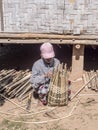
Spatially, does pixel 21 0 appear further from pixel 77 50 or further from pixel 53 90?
pixel 53 90

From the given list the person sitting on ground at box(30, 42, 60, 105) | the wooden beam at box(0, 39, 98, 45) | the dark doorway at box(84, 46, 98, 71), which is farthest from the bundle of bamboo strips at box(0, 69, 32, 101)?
the dark doorway at box(84, 46, 98, 71)

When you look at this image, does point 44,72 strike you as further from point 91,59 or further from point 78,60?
point 91,59

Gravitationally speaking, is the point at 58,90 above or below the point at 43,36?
below

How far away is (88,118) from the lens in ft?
18.4

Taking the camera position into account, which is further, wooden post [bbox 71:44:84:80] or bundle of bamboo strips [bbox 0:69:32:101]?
wooden post [bbox 71:44:84:80]

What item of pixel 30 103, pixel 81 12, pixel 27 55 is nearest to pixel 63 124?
pixel 30 103

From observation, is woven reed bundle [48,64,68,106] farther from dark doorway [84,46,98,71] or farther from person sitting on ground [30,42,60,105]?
dark doorway [84,46,98,71]

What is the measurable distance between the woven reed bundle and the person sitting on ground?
16 centimetres

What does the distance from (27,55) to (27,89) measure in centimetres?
209

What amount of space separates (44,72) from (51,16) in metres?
1.20

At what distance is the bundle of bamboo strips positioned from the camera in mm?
6379

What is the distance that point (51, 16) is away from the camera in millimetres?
6820

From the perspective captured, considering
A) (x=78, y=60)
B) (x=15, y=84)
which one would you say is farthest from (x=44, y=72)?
(x=78, y=60)

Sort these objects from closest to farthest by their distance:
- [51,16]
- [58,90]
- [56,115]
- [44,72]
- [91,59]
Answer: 1. [56,115]
2. [58,90]
3. [44,72]
4. [51,16]
5. [91,59]
